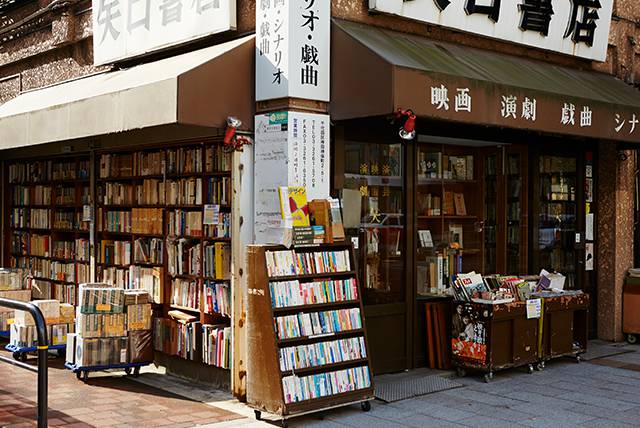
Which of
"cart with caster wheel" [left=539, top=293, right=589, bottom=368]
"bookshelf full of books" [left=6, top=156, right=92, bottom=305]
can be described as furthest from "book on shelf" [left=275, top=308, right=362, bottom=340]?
"bookshelf full of books" [left=6, top=156, right=92, bottom=305]

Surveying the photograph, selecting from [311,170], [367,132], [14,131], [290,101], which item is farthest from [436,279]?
[14,131]

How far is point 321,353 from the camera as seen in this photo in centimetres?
711

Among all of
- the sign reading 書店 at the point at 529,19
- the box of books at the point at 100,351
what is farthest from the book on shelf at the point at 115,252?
the sign reading 書店 at the point at 529,19

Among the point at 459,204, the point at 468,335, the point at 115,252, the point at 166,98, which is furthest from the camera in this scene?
the point at 115,252

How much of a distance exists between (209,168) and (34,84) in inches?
214

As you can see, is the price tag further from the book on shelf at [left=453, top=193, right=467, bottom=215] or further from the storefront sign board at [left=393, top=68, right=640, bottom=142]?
the storefront sign board at [left=393, top=68, right=640, bottom=142]

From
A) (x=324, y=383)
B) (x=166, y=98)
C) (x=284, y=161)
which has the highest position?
(x=166, y=98)

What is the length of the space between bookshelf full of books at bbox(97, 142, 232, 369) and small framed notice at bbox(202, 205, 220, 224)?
0.01 metres

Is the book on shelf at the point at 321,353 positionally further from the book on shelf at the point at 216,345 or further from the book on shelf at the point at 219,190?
the book on shelf at the point at 219,190

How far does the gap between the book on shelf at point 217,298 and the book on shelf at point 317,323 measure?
134 cm

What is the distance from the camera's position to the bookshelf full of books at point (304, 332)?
6863mm

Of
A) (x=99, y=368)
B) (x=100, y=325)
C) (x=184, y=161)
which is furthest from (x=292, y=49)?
(x=99, y=368)

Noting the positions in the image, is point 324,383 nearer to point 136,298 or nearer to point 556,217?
point 136,298

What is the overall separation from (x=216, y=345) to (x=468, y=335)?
2864mm
